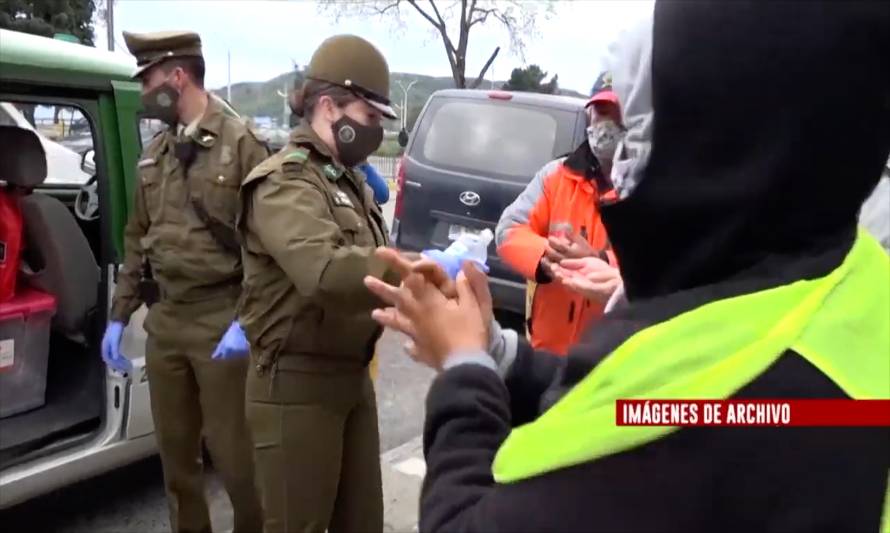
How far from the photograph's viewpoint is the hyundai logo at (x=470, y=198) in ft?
21.5

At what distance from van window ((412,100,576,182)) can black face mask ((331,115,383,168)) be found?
401 centimetres

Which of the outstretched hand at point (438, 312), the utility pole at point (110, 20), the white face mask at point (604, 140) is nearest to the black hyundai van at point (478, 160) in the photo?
the white face mask at point (604, 140)

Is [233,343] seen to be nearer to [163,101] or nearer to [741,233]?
[163,101]

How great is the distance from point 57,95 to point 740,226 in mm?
3160

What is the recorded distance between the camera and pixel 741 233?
944 mm

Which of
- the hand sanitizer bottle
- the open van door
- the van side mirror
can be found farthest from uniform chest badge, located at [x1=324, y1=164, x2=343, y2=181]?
the van side mirror

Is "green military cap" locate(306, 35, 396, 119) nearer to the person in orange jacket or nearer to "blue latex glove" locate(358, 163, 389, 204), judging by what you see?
the person in orange jacket

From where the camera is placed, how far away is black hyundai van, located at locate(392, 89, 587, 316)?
6.49 metres

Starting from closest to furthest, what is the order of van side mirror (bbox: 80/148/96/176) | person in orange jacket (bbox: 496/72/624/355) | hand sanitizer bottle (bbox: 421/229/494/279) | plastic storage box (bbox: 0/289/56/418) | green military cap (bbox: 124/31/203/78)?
hand sanitizer bottle (bbox: 421/229/494/279)
person in orange jacket (bbox: 496/72/624/355)
green military cap (bbox: 124/31/203/78)
plastic storage box (bbox: 0/289/56/418)
van side mirror (bbox: 80/148/96/176)

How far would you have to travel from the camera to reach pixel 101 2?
63.3 ft

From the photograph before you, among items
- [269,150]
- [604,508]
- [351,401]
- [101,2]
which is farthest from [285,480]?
[101,2]

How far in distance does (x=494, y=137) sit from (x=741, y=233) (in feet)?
19.5

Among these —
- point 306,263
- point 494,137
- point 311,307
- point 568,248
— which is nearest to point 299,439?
point 311,307

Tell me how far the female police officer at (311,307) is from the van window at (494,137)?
13.3ft
